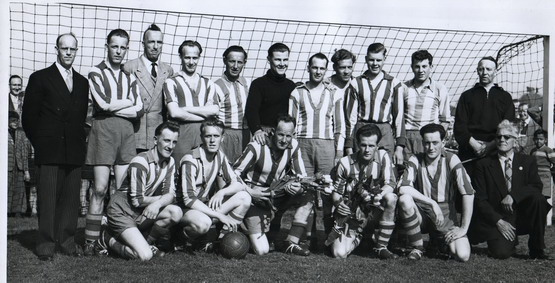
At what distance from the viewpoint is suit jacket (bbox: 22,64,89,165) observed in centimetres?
509

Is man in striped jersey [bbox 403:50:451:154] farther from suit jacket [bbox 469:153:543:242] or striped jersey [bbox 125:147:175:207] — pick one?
striped jersey [bbox 125:147:175:207]

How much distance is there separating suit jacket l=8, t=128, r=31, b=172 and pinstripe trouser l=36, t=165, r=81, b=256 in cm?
299

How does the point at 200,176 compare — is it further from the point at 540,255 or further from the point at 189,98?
the point at 540,255

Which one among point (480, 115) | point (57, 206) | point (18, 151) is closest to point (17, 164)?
point (18, 151)

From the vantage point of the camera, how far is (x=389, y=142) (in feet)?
19.9

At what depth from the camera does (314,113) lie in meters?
5.96

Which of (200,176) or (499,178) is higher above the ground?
(499,178)

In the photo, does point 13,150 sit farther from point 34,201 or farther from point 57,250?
point 57,250

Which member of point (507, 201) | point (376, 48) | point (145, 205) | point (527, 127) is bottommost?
point (145, 205)

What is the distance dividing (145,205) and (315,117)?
1.82 m

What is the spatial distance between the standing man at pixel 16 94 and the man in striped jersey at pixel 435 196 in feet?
16.0

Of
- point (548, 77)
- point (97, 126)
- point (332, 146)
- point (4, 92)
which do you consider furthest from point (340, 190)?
point (548, 77)

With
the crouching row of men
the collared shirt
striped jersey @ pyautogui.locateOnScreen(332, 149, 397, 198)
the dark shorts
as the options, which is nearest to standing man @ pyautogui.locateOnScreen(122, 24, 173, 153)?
the dark shorts

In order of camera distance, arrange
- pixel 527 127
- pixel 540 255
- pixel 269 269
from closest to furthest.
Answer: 1. pixel 269 269
2. pixel 540 255
3. pixel 527 127
